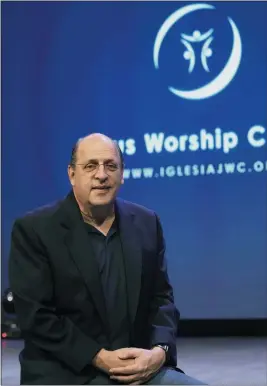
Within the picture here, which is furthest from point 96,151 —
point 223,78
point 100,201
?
point 223,78

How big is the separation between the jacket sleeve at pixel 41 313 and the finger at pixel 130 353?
0.22ft

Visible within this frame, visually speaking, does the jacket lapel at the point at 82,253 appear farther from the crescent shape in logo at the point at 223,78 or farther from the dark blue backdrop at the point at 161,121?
the crescent shape in logo at the point at 223,78

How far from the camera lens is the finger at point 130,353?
5.43 feet

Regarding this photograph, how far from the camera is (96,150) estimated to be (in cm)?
173

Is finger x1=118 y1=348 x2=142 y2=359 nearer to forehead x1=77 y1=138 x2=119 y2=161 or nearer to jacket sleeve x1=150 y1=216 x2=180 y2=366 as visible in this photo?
jacket sleeve x1=150 y1=216 x2=180 y2=366

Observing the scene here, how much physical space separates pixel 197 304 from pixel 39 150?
162 cm

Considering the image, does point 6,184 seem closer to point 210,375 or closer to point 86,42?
point 86,42

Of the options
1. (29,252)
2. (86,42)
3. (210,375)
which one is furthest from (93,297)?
(86,42)

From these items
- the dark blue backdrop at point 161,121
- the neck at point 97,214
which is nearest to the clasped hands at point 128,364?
the neck at point 97,214

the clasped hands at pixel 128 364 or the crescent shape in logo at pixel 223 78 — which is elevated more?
the crescent shape in logo at pixel 223 78

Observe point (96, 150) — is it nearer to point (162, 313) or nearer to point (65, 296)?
point (65, 296)

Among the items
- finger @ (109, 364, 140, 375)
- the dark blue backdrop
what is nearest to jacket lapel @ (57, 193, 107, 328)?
finger @ (109, 364, 140, 375)

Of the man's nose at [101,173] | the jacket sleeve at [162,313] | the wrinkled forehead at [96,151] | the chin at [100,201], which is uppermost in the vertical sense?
the wrinkled forehead at [96,151]

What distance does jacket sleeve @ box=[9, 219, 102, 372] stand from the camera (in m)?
1.64
